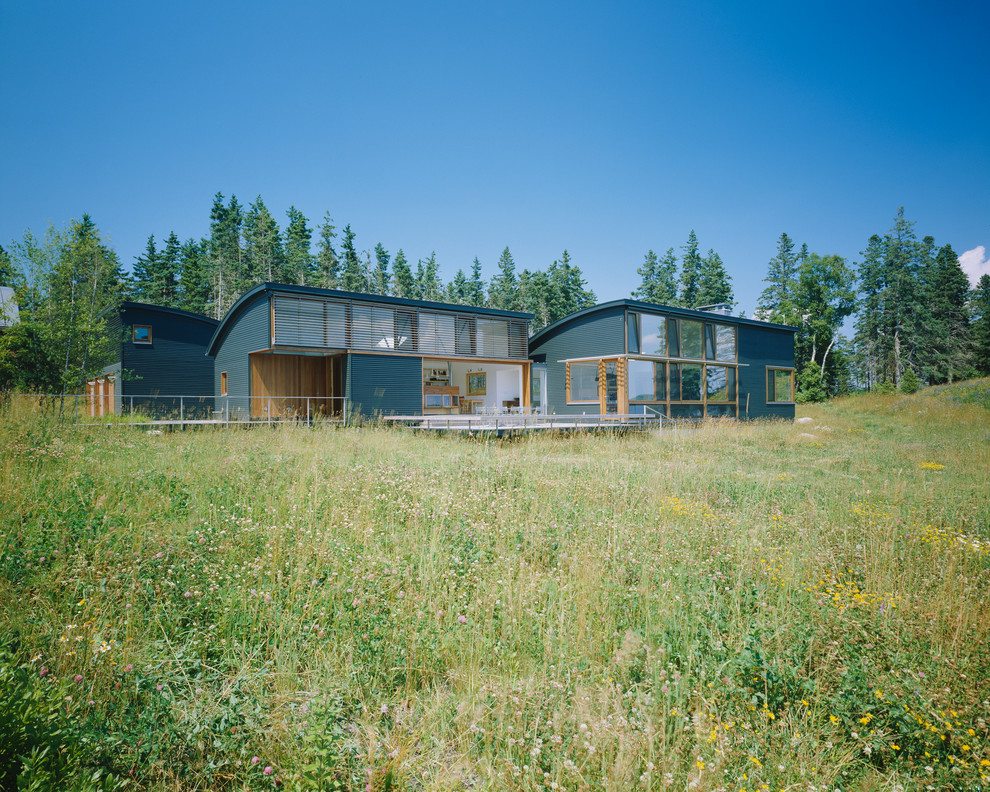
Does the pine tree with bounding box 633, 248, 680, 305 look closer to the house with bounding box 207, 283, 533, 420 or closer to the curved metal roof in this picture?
the curved metal roof

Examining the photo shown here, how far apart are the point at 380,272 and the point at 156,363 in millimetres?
37606

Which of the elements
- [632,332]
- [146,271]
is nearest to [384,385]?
[632,332]

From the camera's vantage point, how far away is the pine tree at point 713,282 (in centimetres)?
5456

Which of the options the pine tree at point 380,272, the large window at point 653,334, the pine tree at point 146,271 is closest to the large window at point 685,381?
the large window at point 653,334

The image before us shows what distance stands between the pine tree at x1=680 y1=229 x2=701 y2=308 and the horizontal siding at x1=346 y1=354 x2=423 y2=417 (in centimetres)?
4429

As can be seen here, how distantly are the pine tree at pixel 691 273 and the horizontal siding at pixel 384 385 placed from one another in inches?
1744

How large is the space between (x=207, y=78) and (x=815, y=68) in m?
23.5

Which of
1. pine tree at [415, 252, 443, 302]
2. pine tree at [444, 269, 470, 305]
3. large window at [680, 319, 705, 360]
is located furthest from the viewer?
pine tree at [415, 252, 443, 302]

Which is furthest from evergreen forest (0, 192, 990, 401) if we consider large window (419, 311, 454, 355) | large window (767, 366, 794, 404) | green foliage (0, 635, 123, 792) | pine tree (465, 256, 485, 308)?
green foliage (0, 635, 123, 792)

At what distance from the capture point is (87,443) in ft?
24.6

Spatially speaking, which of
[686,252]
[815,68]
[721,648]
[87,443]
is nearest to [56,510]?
[87,443]

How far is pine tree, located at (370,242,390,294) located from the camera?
58.4m

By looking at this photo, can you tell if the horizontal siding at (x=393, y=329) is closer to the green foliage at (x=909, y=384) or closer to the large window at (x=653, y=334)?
the large window at (x=653, y=334)

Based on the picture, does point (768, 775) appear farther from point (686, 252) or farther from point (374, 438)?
point (686, 252)
